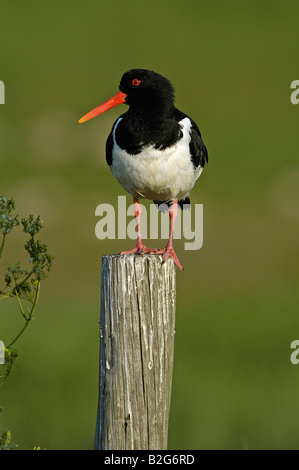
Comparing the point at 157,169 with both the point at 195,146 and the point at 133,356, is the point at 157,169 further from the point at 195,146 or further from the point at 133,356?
the point at 133,356

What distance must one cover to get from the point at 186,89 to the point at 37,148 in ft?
22.4

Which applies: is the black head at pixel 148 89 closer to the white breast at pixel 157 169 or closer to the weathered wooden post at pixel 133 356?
Result: the white breast at pixel 157 169

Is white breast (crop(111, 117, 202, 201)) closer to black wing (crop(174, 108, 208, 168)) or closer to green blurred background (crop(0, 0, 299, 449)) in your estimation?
black wing (crop(174, 108, 208, 168))

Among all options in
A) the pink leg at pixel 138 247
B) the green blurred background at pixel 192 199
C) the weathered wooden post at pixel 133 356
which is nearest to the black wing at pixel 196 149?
the pink leg at pixel 138 247

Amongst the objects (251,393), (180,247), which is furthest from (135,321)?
(180,247)

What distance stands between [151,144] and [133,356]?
2.11 meters

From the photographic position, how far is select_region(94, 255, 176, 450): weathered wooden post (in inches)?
190

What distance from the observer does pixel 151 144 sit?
6.48 metres

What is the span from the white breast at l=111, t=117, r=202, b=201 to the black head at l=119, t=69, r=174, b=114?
22cm

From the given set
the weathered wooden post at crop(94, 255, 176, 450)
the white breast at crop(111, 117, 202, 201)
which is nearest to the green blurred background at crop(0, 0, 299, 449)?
the white breast at crop(111, 117, 202, 201)

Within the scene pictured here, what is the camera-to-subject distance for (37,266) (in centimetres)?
496
